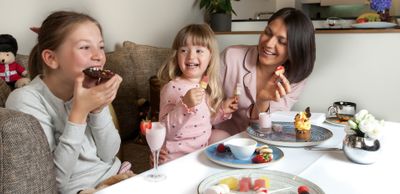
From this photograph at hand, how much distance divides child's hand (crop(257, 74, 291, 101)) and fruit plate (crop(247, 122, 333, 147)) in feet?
0.51

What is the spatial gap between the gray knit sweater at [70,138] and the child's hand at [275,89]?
2.34 ft

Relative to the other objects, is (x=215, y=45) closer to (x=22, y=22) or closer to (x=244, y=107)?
(x=244, y=107)

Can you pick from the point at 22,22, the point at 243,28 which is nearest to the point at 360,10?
the point at 243,28

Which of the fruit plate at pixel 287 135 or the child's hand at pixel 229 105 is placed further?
the child's hand at pixel 229 105

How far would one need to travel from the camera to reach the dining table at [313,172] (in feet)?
3.48

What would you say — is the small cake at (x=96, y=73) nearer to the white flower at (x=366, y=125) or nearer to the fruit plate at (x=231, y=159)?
the fruit plate at (x=231, y=159)

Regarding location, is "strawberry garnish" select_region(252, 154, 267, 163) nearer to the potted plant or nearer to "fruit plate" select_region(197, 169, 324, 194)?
"fruit plate" select_region(197, 169, 324, 194)

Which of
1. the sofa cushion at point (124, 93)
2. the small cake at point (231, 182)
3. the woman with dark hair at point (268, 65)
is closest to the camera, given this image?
the small cake at point (231, 182)

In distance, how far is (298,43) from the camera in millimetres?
1951

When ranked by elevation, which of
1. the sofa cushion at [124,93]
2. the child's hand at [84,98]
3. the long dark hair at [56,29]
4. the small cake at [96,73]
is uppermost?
the long dark hair at [56,29]

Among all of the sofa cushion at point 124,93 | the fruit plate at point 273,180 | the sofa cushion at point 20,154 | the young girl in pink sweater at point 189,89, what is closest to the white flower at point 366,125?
the fruit plate at point 273,180

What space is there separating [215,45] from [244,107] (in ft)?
1.26

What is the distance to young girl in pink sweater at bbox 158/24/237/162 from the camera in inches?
68.2

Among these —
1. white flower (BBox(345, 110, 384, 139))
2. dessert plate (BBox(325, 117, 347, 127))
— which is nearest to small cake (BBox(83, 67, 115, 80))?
white flower (BBox(345, 110, 384, 139))
